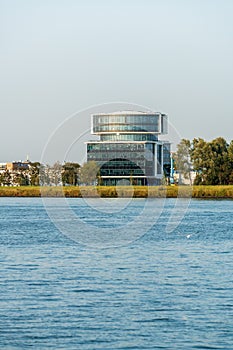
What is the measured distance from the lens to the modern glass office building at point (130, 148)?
128375mm

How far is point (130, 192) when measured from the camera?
10638 cm

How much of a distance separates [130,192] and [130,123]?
29.4 meters

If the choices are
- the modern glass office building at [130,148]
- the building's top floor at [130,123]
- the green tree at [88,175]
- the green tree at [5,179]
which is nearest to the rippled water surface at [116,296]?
the green tree at [88,175]

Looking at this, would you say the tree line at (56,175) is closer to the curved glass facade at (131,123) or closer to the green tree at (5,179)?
the green tree at (5,179)

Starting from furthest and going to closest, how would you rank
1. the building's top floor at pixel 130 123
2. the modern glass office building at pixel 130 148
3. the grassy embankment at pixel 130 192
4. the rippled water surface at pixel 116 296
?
the building's top floor at pixel 130 123
the modern glass office building at pixel 130 148
the grassy embankment at pixel 130 192
the rippled water surface at pixel 116 296

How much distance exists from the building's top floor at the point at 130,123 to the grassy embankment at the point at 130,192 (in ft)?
72.5

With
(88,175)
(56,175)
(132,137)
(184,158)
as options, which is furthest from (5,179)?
(184,158)

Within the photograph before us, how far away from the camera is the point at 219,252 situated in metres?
31.3

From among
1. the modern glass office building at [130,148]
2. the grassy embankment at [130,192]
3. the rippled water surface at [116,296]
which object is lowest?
the rippled water surface at [116,296]

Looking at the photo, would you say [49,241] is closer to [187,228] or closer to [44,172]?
[187,228]

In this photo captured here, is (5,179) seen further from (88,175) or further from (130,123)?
(130,123)

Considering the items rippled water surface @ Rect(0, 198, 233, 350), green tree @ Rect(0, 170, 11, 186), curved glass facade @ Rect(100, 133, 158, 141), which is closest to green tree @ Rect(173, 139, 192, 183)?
curved glass facade @ Rect(100, 133, 158, 141)

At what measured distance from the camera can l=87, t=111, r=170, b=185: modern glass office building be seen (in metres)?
128

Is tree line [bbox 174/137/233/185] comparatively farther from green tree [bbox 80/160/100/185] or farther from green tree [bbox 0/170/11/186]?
green tree [bbox 0/170/11/186]
